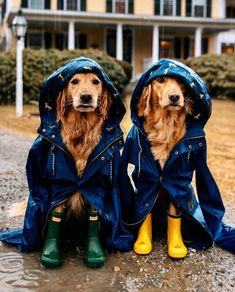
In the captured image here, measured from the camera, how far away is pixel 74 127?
3.51 metres

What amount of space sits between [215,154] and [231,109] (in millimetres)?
8408

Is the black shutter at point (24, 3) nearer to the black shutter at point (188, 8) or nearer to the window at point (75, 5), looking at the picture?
the window at point (75, 5)

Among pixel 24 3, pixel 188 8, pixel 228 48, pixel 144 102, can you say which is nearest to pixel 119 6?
pixel 188 8

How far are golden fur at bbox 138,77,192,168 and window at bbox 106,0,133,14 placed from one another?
2559 centimetres

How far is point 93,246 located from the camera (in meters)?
3.59

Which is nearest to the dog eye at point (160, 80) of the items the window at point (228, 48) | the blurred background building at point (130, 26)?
the blurred background building at point (130, 26)

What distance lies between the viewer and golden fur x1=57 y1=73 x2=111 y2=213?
342 centimetres

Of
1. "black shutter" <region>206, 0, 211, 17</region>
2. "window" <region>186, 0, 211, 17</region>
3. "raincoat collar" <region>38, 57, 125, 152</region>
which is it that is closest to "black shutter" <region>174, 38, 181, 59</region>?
"window" <region>186, 0, 211, 17</region>

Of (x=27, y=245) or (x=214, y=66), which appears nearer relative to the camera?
(x=27, y=245)

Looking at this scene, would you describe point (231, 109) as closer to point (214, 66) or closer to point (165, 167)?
point (214, 66)

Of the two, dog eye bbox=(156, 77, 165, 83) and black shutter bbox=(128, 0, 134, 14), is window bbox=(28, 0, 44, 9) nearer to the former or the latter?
black shutter bbox=(128, 0, 134, 14)

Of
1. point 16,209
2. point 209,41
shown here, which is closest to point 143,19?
point 209,41

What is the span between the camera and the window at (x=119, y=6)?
28.0 meters

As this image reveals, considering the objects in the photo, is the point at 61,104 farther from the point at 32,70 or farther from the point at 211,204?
the point at 32,70
